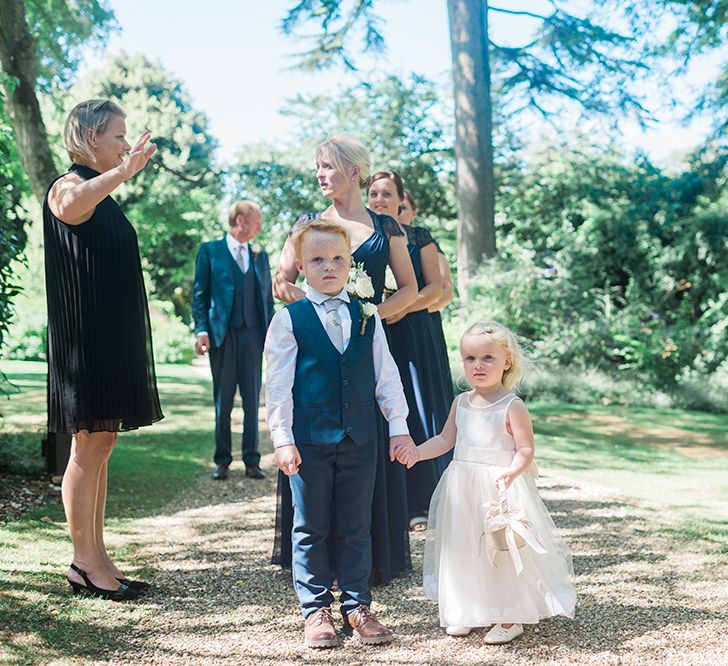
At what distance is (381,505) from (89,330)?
5.06ft

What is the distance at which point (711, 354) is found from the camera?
44.8ft

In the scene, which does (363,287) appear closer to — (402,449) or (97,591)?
(402,449)

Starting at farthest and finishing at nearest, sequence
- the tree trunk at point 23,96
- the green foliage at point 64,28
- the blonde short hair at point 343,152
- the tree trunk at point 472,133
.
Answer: the tree trunk at point 472,133, the green foliage at point 64,28, the tree trunk at point 23,96, the blonde short hair at point 343,152

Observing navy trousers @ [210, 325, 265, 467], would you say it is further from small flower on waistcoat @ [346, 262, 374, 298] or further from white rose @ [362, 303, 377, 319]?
white rose @ [362, 303, 377, 319]

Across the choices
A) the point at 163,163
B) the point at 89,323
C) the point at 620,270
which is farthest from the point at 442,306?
the point at 163,163

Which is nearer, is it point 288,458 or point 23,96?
point 288,458

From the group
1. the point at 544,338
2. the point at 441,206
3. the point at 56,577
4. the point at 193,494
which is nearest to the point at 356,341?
the point at 56,577

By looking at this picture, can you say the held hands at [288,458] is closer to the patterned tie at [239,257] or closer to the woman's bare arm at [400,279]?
the woman's bare arm at [400,279]

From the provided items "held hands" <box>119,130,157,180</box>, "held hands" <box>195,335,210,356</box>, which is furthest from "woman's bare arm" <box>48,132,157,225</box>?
"held hands" <box>195,335,210,356</box>

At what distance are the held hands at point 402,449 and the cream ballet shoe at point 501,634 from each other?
2.39 ft

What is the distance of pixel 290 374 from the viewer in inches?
134

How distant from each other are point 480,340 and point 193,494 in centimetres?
341

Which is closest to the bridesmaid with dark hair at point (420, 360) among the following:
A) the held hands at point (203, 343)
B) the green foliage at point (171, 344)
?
the held hands at point (203, 343)

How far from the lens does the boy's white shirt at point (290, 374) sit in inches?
132
